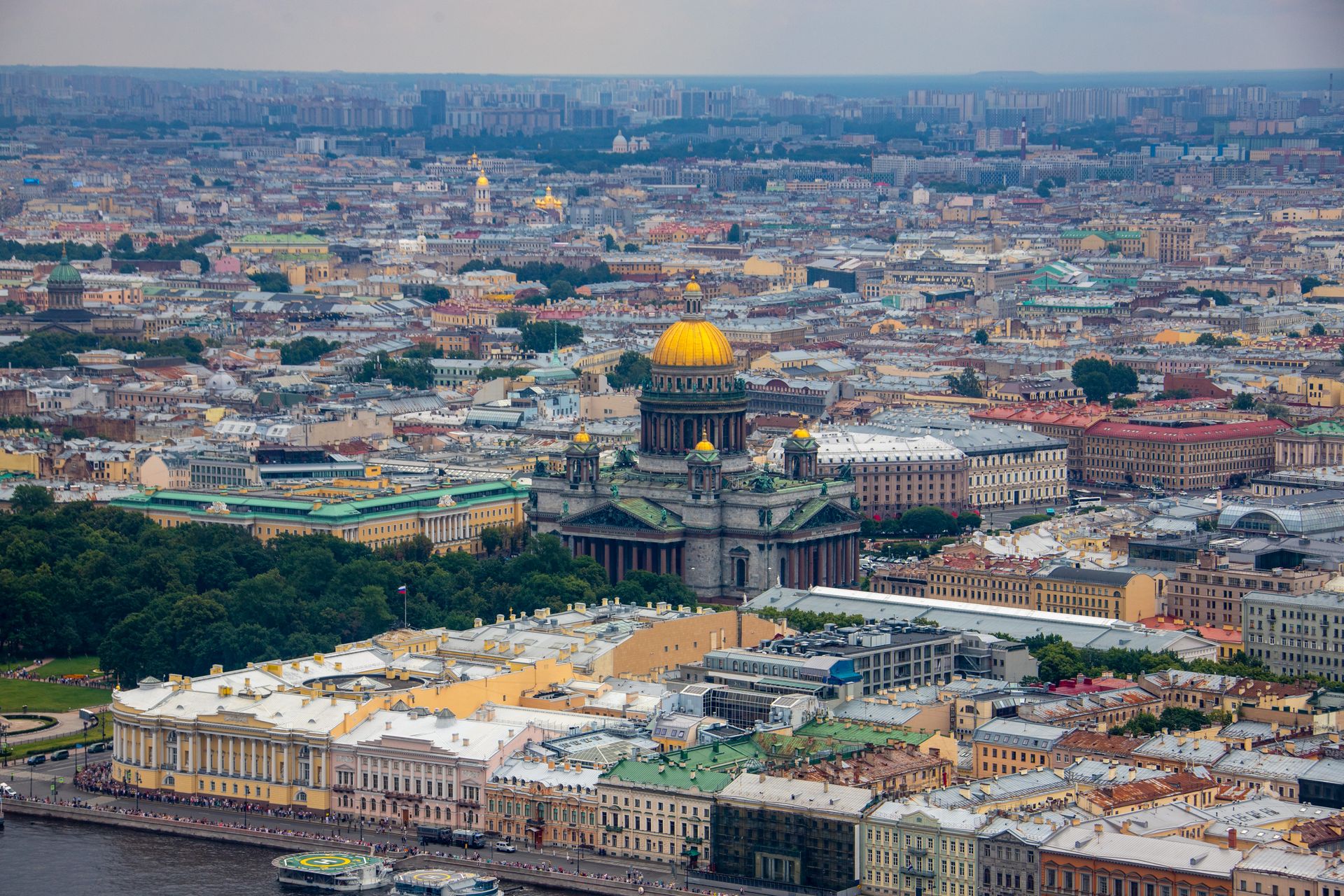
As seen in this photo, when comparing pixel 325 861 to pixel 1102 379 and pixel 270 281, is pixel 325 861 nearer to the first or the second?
pixel 1102 379

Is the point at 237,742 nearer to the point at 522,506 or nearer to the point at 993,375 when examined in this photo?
the point at 522,506

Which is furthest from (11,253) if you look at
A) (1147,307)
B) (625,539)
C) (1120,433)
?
(625,539)

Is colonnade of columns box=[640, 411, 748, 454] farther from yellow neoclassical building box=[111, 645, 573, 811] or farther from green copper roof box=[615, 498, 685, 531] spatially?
yellow neoclassical building box=[111, 645, 573, 811]

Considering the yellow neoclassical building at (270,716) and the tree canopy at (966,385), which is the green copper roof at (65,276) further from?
the yellow neoclassical building at (270,716)

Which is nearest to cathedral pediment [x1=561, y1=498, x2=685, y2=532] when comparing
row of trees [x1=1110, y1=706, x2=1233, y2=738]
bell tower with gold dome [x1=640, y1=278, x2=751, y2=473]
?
bell tower with gold dome [x1=640, y1=278, x2=751, y2=473]

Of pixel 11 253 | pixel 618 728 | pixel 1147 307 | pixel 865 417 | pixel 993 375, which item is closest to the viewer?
pixel 618 728

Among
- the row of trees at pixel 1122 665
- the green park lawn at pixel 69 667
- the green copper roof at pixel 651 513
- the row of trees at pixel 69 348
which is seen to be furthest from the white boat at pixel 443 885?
the row of trees at pixel 69 348
